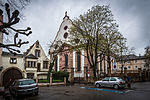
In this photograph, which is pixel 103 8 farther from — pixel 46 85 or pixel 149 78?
pixel 149 78

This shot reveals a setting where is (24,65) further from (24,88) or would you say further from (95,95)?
(95,95)

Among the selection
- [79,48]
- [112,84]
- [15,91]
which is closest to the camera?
[15,91]

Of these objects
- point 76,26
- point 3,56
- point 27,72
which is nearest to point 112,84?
point 76,26

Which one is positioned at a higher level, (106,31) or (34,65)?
(106,31)

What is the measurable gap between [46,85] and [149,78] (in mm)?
29204

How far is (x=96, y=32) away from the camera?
2277 centimetres

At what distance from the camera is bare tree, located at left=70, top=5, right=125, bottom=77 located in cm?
2198

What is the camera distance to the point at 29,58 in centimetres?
3031

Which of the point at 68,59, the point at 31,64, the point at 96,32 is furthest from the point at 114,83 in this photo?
the point at 31,64

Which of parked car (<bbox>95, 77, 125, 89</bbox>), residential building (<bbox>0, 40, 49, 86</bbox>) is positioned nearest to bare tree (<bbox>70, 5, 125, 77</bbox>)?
parked car (<bbox>95, 77, 125, 89</bbox>)

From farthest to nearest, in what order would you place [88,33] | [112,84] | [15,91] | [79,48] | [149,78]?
1. [149,78]
2. [79,48]
3. [88,33]
4. [112,84]
5. [15,91]

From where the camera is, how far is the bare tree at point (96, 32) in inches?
866

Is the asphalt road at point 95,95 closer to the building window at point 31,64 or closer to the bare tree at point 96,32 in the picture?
the bare tree at point 96,32

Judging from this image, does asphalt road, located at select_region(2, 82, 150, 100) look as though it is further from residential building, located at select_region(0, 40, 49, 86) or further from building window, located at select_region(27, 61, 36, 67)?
building window, located at select_region(27, 61, 36, 67)
